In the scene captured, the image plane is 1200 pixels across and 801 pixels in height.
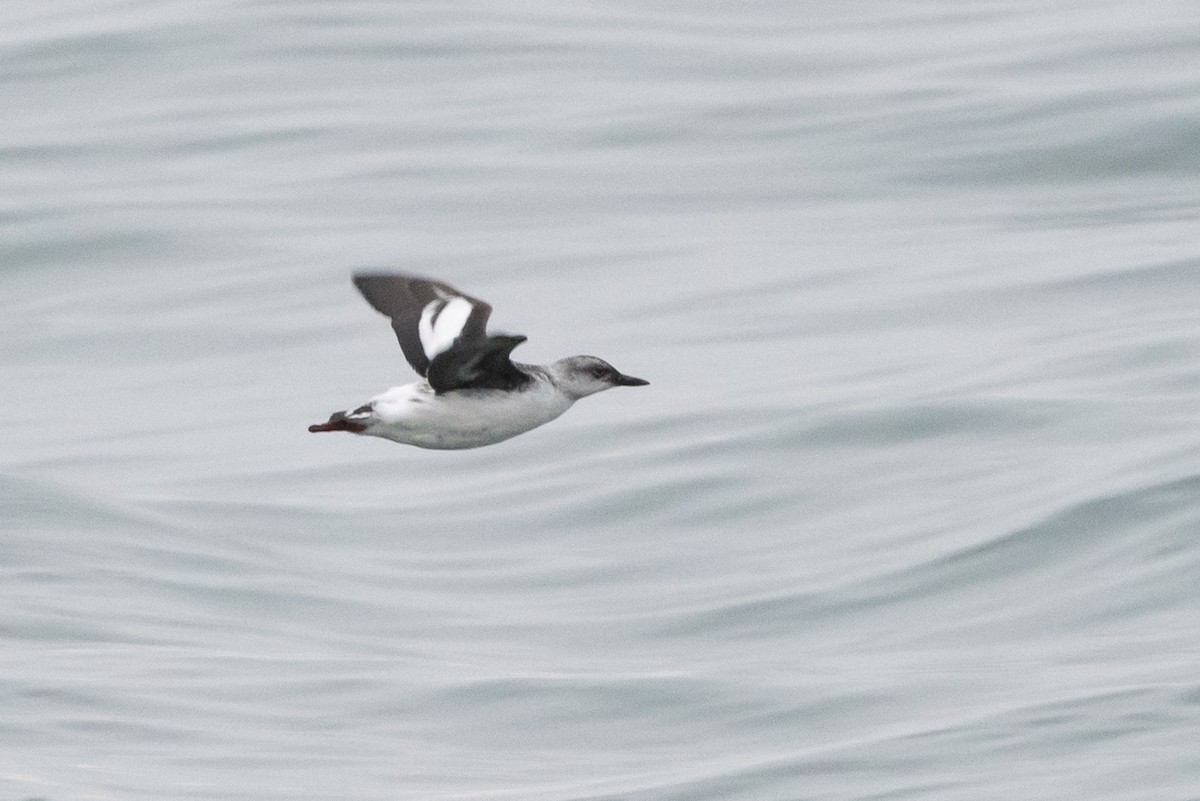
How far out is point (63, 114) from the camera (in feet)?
103

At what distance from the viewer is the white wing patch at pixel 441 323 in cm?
980

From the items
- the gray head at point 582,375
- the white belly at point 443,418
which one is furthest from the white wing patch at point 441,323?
the gray head at point 582,375

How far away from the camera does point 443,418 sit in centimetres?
1010

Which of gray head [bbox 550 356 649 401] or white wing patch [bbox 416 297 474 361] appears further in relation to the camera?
gray head [bbox 550 356 649 401]

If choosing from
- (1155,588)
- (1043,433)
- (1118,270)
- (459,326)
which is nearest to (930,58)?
(1118,270)

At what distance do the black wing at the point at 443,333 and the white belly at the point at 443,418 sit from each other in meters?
0.06

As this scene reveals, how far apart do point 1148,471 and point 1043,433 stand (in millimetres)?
1777

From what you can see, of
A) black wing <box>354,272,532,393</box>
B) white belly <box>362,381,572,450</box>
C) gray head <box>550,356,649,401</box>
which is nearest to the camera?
black wing <box>354,272,532,393</box>

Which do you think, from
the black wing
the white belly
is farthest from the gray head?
the white belly

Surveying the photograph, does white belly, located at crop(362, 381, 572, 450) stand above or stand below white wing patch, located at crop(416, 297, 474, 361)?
below

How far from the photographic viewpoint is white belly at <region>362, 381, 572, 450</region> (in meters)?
10.1

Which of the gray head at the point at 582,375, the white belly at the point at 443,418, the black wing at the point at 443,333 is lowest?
the white belly at the point at 443,418

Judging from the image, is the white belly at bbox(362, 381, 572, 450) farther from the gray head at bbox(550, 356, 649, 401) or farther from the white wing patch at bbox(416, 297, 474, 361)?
the gray head at bbox(550, 356, 649, 401)

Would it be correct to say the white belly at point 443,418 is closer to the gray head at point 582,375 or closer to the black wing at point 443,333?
the black wing at point 443,333
